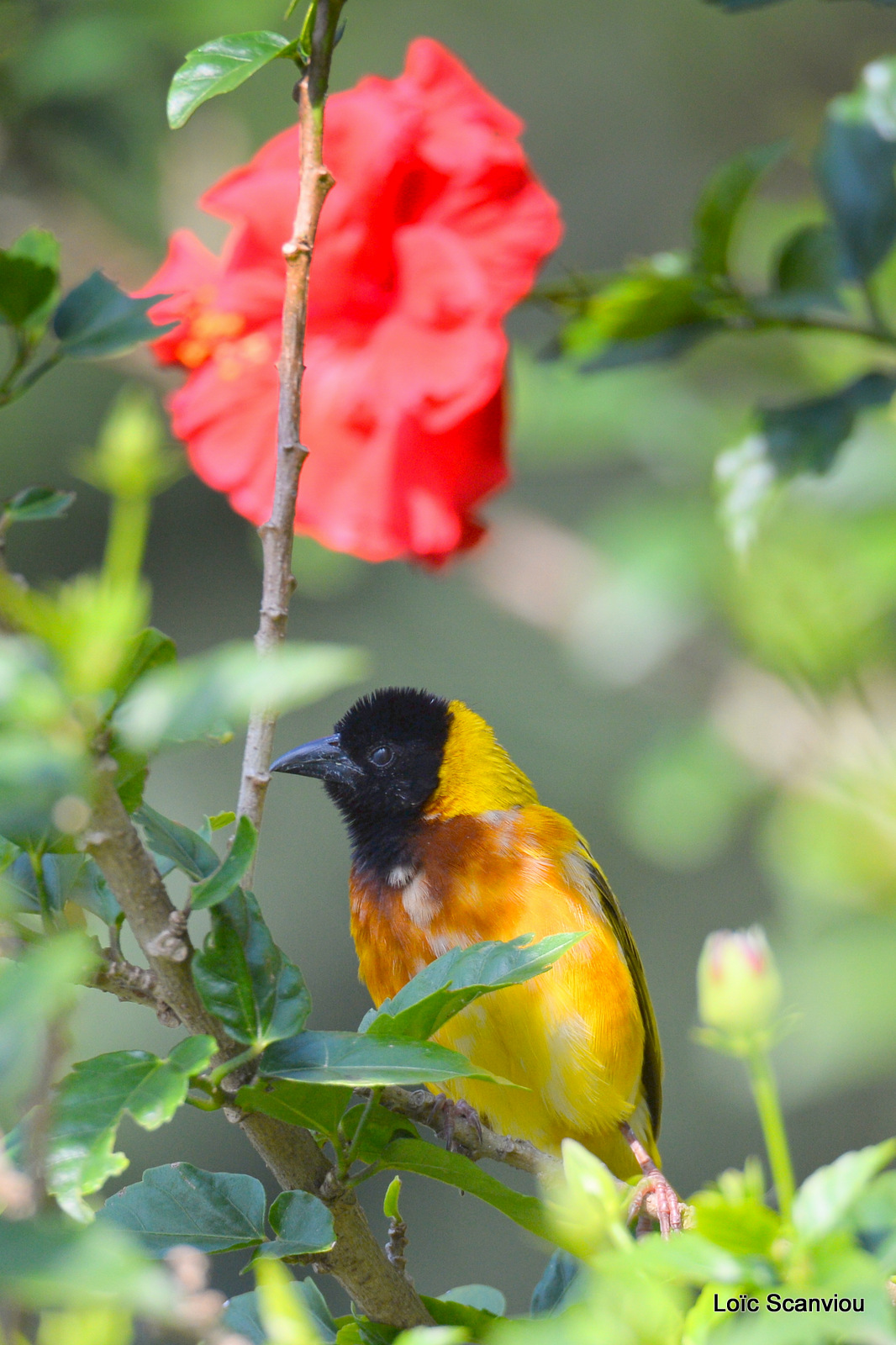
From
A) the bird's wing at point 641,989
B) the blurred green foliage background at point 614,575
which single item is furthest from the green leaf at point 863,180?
the bird's wing at point 641,989

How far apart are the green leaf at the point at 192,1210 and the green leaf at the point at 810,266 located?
798 mm

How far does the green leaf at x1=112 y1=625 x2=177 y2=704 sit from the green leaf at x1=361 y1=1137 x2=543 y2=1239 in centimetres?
32

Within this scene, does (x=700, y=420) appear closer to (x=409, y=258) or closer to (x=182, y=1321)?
(x=409, y=258)

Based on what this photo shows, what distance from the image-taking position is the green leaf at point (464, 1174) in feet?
2.31

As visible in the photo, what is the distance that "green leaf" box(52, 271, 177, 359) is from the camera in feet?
2.16

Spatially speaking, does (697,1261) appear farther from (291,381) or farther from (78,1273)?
(291,381)

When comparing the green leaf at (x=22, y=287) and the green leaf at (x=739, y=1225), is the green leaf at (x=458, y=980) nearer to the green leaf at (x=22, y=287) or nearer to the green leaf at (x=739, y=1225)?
the green leaf at (x=739, y=1225)

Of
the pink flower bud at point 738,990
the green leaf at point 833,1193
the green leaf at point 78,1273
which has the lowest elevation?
the green leaf at point 833,1193

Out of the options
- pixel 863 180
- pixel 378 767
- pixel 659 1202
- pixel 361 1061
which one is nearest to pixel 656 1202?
pixel 659 1202

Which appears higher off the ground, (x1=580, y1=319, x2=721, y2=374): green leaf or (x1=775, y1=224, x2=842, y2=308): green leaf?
(x1=775, y1=224, x2=842, y2=308): green leaf

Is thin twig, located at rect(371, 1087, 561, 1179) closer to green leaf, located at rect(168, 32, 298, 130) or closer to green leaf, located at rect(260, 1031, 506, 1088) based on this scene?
green leaf, located at rect(260, 1031, 506, 1088)

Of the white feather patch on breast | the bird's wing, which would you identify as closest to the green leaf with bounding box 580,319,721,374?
the white feather patch on breast

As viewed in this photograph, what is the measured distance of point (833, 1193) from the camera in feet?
1.61

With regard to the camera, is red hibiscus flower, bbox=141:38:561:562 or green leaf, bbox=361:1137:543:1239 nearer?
green leaf, bbox=361:1137:543:1239
